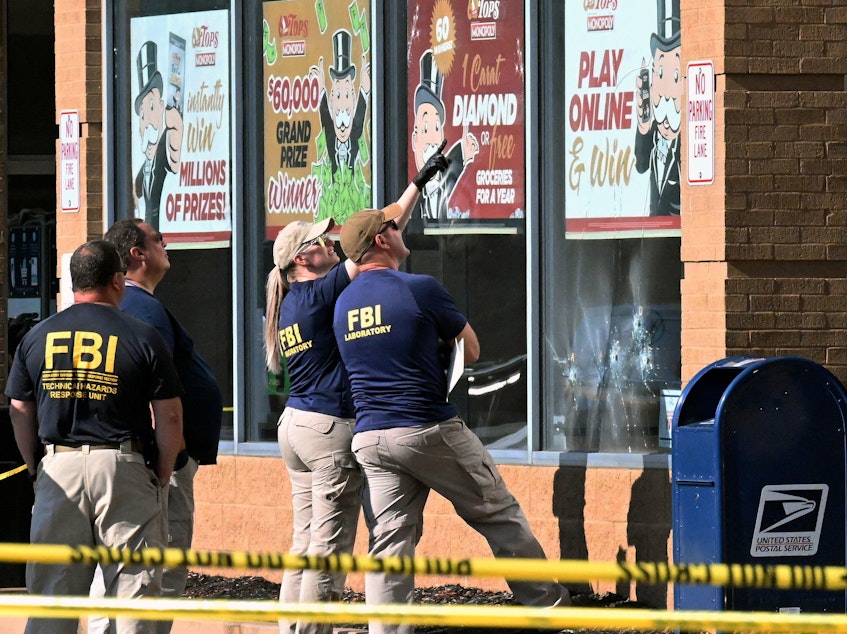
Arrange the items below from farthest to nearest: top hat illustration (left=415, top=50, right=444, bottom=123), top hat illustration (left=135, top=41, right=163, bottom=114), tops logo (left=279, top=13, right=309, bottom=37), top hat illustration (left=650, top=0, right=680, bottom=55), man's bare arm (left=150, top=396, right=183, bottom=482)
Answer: top hat illustration (left=135, top=41, right=163, bottom=114) → tops logo (left=279, top=13, right=309, bottom=37) → top hat illustration (left=415, top=50, right=444, bottom=123) → top hat illustration (left=650, top=0, right=680, bottom=55) → man's bare arm (left=150, top=396, right=183, bottom=482)

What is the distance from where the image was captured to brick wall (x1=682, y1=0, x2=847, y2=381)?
740cm

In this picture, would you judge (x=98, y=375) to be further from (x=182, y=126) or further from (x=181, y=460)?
(x=182, y=126)

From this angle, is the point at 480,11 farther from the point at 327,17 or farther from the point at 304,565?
the point at 304,565

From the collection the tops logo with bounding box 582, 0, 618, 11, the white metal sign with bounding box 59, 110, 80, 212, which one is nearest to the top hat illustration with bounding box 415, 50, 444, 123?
the tops logo with bounding box 582, 0, 618, 11

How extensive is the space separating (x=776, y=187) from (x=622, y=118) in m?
1.01

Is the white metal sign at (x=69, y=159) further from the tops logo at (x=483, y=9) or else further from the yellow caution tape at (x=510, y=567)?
the yellow caution tape at (x=510, y=567)

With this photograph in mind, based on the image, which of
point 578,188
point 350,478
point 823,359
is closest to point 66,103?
point 578,188

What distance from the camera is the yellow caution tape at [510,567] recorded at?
333 centimetres

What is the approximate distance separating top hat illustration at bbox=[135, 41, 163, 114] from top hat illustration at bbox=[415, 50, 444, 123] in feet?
6.38

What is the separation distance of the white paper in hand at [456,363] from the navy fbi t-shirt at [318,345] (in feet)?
1.87

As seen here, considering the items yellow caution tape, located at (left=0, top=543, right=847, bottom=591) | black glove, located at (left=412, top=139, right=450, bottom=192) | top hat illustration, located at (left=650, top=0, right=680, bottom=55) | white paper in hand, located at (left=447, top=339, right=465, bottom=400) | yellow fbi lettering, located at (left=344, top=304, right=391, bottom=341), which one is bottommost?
yellow caution tape, located at (left=0, top=543, right=847, bottom=591)

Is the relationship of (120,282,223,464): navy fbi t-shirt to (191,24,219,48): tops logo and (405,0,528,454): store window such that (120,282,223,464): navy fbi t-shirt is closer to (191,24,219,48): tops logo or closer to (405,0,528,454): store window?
(405,0,528,454): store window

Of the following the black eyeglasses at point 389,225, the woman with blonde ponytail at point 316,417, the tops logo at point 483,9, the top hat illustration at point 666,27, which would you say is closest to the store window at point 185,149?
the tops logo at point 483,9

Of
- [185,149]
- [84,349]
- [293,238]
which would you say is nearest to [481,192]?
[293,238]
